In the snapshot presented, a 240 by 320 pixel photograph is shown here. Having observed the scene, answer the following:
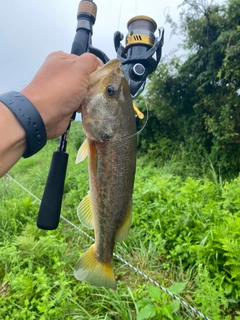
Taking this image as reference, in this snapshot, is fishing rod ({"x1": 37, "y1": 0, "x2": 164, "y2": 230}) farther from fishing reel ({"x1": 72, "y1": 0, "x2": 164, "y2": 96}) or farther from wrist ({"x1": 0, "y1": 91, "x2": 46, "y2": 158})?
wrist ({"x1": 0, "y1": 91, "x2": 46, "y2": 158})

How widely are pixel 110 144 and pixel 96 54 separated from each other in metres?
0.60

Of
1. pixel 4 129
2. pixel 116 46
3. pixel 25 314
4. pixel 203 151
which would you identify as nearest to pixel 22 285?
pixel 25 314

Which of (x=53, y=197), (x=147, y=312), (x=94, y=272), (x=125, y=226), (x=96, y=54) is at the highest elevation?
(x=96, y=54)

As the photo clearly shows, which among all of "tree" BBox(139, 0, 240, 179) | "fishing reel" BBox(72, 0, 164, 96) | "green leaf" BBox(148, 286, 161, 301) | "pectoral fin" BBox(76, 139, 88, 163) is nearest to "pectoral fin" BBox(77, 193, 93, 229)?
"pectoral fin" BBox(76, 139, 88, 163)

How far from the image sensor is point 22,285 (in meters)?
2.82

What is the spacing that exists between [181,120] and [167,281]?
22.5ft

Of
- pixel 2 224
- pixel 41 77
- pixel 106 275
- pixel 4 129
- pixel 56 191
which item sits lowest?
pixel 2 224

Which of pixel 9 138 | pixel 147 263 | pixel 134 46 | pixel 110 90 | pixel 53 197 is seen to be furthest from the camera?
pixel 147 263

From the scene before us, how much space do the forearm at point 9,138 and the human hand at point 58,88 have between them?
12cm

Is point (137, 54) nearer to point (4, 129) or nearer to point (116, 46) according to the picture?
point (116, 46)

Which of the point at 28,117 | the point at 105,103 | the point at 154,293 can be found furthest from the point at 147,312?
the point at 28,117

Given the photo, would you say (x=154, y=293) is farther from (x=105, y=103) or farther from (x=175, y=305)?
(x=105, y=103)

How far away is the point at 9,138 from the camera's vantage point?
4.26ft

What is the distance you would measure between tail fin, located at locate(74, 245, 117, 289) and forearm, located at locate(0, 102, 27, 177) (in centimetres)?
73
